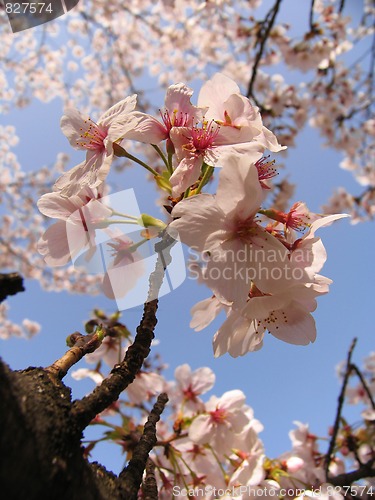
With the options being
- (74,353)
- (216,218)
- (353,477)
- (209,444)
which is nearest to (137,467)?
(74,353)

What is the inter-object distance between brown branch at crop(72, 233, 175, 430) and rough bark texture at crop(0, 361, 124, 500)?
3 cm

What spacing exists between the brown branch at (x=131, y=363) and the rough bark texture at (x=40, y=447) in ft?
0.10

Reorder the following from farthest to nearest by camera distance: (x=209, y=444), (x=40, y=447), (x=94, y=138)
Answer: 1. (x=209, y=444)
2. (x=94, y=138)
3. (x=40, y=447)

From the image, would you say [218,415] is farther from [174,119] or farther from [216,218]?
[174,119]

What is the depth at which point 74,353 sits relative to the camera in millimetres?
942

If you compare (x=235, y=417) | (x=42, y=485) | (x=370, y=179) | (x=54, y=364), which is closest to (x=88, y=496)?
(x=42, y=485)

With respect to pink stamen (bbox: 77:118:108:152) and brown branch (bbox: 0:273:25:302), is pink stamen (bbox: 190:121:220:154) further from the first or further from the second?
brown branch (bbox: 0:273:25:302)

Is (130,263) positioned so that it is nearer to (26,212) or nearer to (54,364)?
(54,364)

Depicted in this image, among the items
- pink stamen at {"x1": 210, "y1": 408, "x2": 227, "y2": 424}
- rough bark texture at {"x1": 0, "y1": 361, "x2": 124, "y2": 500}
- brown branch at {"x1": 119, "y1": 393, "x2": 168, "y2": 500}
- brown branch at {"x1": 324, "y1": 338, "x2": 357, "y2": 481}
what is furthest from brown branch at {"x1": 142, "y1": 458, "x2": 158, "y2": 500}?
brown branch at {"x1": 324, "y1": 338, "x2": 357, "y2": 481}

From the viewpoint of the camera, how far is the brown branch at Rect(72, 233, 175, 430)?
697 millimetres

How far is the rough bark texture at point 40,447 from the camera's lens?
0.50 m

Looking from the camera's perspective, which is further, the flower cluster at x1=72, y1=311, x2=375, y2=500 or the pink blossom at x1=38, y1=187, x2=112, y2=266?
the flower cluster at x1=72, y1=311, x2=375, y2=500

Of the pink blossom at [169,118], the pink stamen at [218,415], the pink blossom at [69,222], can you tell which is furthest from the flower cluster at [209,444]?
the pink blossom at [169,118]

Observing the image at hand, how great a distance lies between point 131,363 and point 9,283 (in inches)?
16.9
